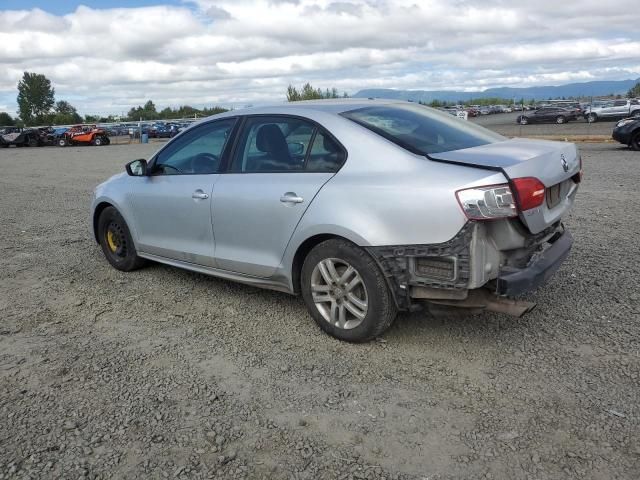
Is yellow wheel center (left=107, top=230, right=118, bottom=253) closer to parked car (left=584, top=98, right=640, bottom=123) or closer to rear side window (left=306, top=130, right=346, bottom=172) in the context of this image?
rear side window (left=306, top=130, right=346, bottom=172)

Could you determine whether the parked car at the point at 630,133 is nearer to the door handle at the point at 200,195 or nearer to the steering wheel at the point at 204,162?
the steering wheel at the point at 204,162

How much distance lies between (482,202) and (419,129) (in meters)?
1.06

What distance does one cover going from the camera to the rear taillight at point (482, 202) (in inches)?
132

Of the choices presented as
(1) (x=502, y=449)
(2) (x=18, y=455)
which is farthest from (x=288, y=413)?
(2) (x=18, y=455)

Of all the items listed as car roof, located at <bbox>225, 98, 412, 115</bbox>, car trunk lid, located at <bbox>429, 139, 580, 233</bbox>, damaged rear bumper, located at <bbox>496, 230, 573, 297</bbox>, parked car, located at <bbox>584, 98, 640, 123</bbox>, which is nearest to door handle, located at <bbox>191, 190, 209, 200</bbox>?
car roof, located at <bbox>225, 98, 412, 115</bbox>

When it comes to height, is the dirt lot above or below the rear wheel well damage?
below

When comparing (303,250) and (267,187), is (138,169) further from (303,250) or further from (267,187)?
(303,250)

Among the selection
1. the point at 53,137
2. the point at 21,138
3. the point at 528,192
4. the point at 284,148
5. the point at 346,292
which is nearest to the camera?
the point at 528,192

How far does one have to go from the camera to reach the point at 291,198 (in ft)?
13.4

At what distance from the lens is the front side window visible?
191 inches

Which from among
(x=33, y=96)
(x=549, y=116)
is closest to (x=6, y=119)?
(x=33, y=96)

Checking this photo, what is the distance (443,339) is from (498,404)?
919mm

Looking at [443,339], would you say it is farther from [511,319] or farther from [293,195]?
[293,195]

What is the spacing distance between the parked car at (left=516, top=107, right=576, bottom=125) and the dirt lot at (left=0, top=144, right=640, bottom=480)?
133 ft
